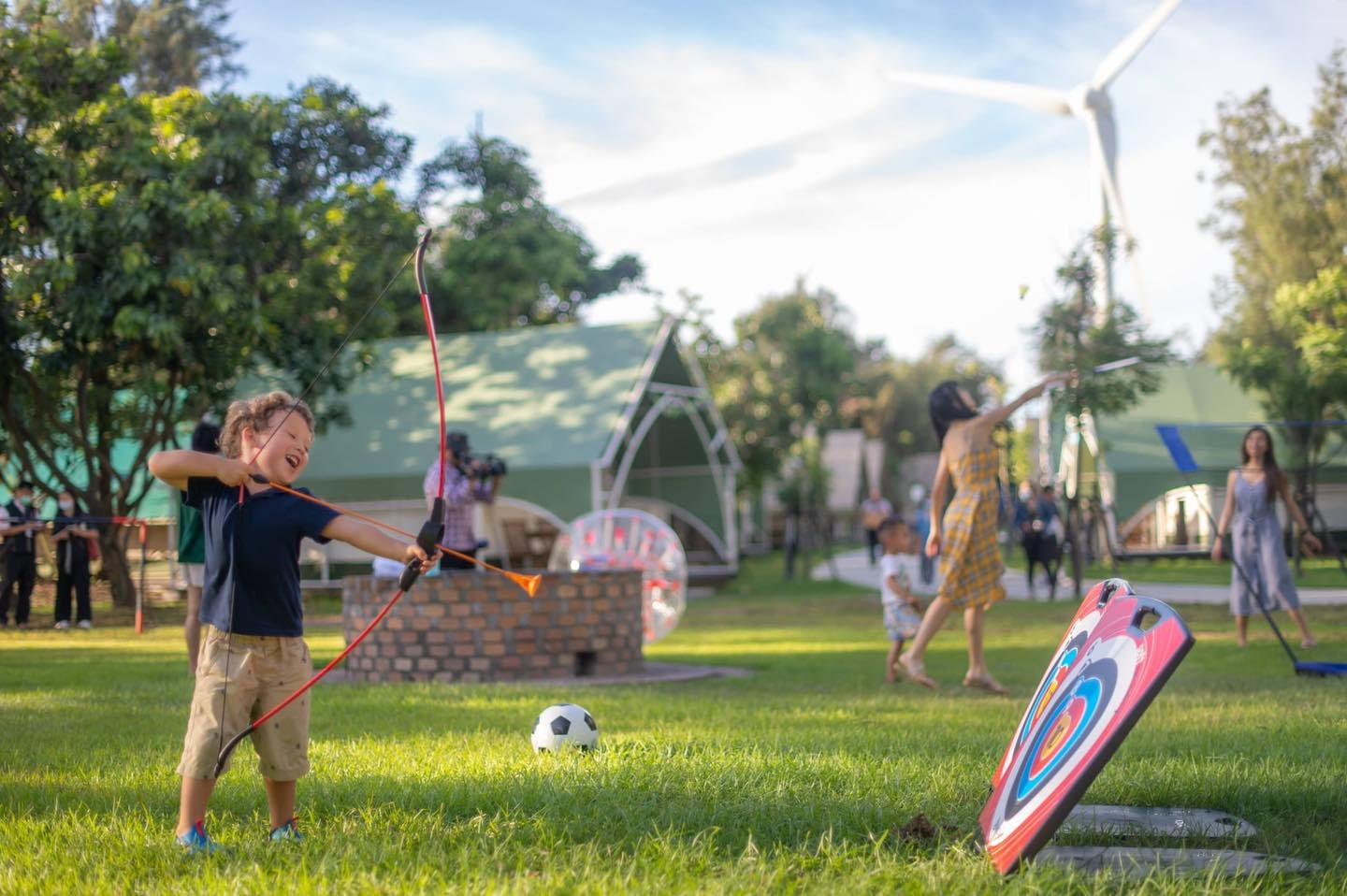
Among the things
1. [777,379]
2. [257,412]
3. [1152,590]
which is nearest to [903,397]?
[777,379]

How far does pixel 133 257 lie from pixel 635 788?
13.1 metres

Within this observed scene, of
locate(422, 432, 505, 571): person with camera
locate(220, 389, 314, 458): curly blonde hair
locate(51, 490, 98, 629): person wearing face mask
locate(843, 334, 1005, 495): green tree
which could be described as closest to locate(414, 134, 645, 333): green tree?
locate(51, 490, 98, 629): person wearing face mask

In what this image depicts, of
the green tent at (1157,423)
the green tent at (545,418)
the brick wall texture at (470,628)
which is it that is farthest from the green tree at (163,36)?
the green tent at (1157,423)

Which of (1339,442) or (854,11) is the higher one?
(854,11)

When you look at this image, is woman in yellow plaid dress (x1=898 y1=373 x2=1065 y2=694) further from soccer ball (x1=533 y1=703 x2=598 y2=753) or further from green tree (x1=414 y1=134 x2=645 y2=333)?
green tree (x1=414 y1=134 x2=645 y2=333)

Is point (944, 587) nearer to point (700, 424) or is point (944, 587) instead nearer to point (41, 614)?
point (41, 614)

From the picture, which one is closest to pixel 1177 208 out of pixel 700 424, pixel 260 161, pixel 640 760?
pixel 700 424

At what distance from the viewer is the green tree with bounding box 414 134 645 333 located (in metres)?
31.9

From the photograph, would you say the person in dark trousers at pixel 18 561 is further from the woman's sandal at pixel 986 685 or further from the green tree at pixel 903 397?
the green tree at pixel 903 397

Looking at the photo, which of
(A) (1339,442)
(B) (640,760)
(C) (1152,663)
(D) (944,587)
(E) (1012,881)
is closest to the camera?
(C) (1152,663)

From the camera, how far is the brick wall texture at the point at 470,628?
9.59 metres

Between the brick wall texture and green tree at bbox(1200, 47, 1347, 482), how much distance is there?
14.3 m

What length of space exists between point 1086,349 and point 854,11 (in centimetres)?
618

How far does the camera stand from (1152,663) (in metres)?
3.04
